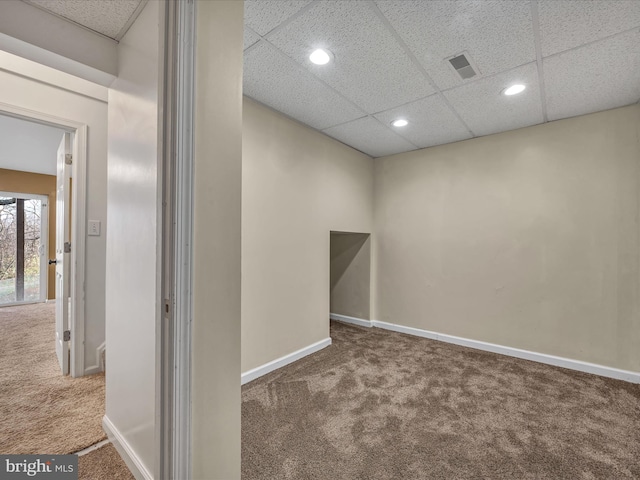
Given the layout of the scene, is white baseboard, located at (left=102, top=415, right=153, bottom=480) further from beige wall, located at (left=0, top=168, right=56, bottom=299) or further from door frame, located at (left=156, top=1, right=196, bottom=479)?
beige wall, located at (left=0, top=168, right=56, bottom=299)

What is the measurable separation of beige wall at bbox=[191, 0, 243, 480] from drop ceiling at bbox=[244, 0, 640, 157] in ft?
1.97

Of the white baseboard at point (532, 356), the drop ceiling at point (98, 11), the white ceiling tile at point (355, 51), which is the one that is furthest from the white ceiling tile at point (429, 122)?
the white baseboard at point (532, 356)

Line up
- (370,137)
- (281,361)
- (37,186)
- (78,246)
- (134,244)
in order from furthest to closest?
1. (37,186)
2. (370,137)
3. (281,361)
4. (78,246)
5. (134,244)

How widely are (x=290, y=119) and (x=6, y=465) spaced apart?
9.94 ft

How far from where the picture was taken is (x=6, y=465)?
1495 mm

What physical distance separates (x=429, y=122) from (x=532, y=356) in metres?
2.61

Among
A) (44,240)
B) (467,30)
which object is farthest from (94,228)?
(44,240)

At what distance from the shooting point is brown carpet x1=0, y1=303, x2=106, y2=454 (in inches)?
65.6

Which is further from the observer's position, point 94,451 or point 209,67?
point 94,451

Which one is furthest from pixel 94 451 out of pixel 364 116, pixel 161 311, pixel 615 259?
pixel 615 259

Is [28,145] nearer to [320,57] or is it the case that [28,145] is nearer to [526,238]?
[320,57]

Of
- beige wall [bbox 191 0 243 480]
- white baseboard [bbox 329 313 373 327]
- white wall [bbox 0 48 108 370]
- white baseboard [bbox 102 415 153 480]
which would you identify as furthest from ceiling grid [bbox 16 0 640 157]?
white baseboard [bbox 329 313 373 327]

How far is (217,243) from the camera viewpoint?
116 cm

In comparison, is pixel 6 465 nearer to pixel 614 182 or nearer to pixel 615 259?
pixel 615 259
